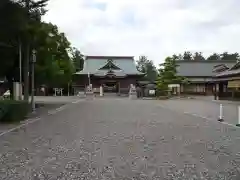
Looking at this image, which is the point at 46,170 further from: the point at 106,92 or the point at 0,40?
the point at 106,92

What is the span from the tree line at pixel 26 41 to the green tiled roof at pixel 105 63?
115 ft

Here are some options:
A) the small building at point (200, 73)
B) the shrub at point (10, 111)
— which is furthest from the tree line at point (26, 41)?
the small building at point (200, 73)

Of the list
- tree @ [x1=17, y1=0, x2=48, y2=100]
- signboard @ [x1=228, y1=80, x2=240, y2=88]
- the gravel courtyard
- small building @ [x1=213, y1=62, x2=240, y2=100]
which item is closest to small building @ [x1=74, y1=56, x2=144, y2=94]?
small building @ [x1=213, y1=62, x2=240, y2=100]

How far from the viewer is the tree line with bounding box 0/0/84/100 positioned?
16281 mm

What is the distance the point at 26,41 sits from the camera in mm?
23984

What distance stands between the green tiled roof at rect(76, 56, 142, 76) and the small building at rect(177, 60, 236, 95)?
30.0 ft

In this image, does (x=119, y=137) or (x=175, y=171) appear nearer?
(x=175, y=171)

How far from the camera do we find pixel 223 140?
11406mm

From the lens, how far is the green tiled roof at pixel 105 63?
236ft

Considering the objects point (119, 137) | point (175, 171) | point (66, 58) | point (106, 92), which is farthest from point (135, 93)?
point (175, 171)

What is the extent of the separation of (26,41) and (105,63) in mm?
51272

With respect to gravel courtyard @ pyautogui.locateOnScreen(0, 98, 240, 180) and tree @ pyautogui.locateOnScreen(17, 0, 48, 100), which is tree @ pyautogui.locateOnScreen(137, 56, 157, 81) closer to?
tree @ pyautogui.locateOnScreen(17, 0, 48, 100)

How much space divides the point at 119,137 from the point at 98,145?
5.82ft

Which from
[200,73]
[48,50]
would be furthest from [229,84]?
[200,73]
